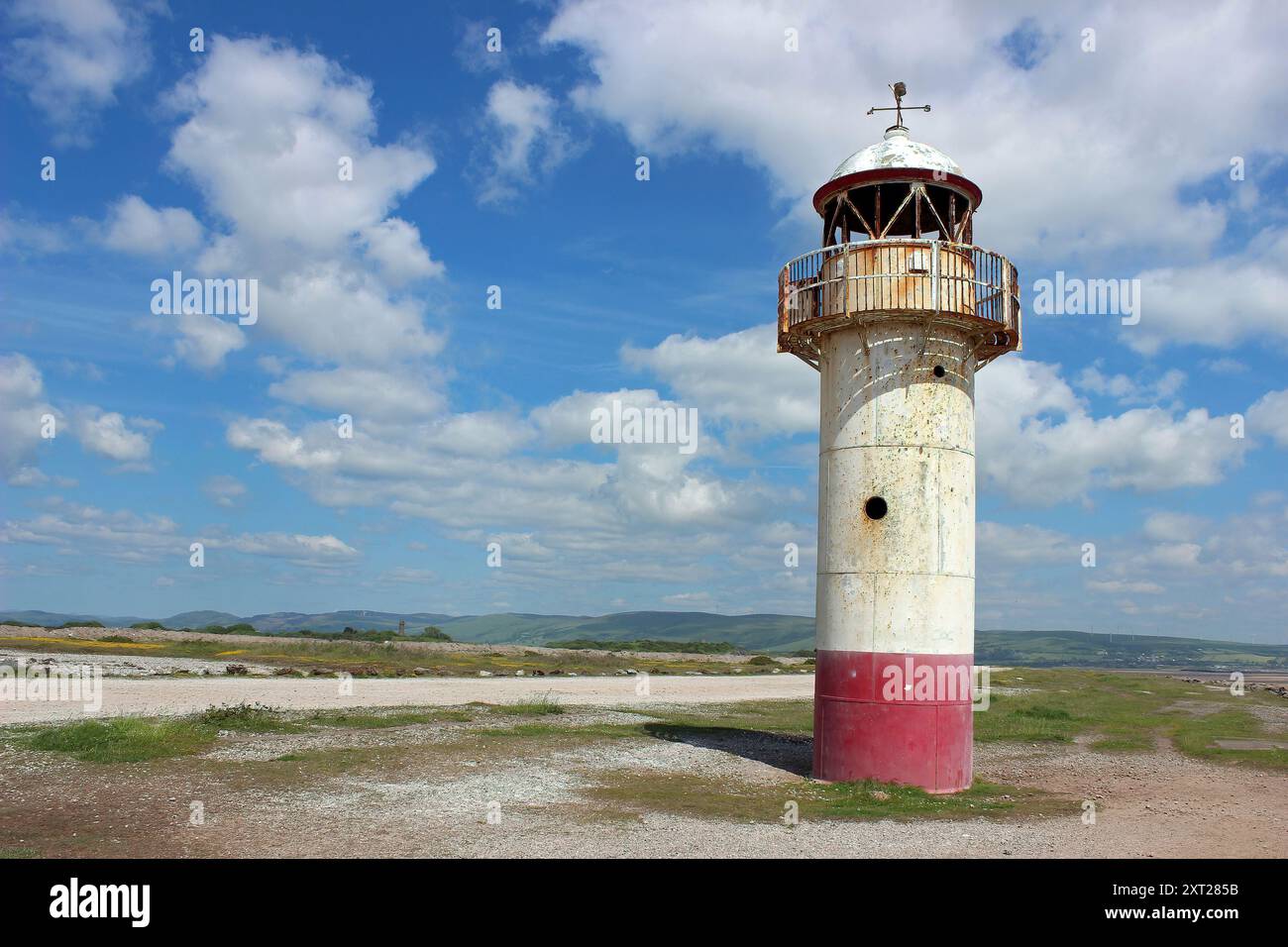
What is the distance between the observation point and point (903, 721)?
18.1 meters

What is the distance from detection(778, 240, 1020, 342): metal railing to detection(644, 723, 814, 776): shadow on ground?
9623 mm

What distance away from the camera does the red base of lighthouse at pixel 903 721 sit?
18.1 m

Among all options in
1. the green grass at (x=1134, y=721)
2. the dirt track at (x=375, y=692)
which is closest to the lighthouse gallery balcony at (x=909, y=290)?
the green grass at (x=1134, y=721)

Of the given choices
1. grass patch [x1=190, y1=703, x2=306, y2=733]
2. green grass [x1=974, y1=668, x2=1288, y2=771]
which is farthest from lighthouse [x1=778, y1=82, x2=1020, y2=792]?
grass patch [x1=190, y1=703, x2=306, y2=733]

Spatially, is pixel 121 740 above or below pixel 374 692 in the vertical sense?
above

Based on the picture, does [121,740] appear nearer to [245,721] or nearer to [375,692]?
[245,721]

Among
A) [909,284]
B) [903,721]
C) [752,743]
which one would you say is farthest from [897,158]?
[752,743]

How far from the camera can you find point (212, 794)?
53.1ft

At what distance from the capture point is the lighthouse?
59.8 feet

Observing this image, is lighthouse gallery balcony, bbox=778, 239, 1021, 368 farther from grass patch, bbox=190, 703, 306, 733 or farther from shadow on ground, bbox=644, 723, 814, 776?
grass patch, bbox=190, 703, 306, 733

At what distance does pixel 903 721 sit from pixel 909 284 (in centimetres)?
825
